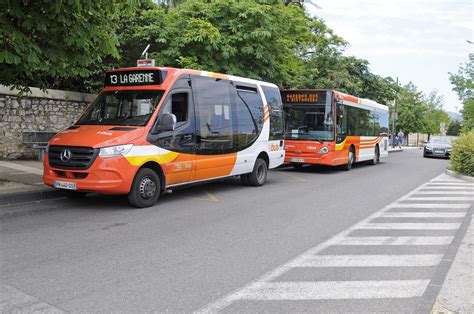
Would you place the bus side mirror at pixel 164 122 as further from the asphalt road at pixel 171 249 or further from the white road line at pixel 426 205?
the white road line at pixel 426 205

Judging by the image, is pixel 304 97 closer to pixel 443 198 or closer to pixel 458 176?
pixel 458 176

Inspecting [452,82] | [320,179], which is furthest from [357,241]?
[452,82]

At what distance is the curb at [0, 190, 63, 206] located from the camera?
27.7 feet

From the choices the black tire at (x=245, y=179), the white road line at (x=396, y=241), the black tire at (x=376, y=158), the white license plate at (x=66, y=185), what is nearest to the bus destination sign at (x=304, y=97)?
the black tire at (x=245, y=179)

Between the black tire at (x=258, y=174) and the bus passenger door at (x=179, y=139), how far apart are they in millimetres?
2709

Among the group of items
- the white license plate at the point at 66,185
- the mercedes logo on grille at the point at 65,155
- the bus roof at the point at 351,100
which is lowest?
the white license plate at the point at 66,185

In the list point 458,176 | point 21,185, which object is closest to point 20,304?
point 21,185

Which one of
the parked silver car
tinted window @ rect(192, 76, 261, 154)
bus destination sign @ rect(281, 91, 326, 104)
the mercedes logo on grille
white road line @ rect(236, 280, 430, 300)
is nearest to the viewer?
white road line @ rect(236, 280, 430, 300)

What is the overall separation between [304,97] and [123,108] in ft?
27.9

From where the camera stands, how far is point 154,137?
8.57 metres

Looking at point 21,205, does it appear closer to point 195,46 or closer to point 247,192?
point 247,192

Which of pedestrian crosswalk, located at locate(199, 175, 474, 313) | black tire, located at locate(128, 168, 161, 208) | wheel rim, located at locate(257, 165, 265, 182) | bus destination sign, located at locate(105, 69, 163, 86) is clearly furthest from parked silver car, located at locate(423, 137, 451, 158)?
black tire, located at locate(128, 168, 161, 208)

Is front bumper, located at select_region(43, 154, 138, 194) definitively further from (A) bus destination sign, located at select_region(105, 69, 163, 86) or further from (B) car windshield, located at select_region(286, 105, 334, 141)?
(B) car windshield, located at select_region(286, 105, 334, 141)

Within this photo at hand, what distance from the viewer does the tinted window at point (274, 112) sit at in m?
12.7
